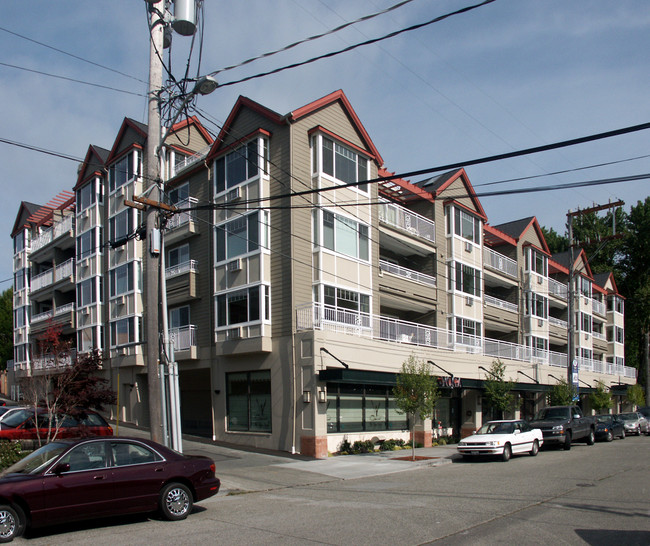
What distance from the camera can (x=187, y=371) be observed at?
30.4 metres

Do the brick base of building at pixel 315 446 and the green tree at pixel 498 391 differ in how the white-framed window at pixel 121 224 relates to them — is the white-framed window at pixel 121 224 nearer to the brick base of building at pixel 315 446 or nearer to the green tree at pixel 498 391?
the brick base of building at pixel 315 446

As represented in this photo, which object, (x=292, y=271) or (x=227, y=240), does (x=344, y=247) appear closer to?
(x=292, y=271)

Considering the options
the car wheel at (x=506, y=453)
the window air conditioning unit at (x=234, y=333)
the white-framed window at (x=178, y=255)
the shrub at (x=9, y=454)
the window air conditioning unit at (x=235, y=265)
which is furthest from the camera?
the white-framed window at (x=178, y=255)

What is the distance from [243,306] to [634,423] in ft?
87.3

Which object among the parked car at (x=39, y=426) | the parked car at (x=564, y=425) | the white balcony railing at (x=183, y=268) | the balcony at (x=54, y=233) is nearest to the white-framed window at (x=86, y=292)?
the balcony at (x=54, y=233)

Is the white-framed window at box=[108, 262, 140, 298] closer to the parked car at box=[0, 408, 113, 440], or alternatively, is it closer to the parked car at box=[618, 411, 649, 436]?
the parked car at box=[0, 408, 113, 440]

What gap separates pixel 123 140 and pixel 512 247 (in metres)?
25.0

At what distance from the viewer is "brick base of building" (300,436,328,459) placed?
21828 mm

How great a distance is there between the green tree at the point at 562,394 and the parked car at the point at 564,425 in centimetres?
537

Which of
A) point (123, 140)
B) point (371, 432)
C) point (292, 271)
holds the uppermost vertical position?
point (123, 140)

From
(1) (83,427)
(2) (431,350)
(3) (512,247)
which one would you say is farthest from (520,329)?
(1) (83,427)

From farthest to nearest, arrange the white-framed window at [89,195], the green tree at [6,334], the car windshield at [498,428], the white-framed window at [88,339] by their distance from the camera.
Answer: the green tree at [6,334], the white-framed window at [89,195], the white-framed window at [88,339], the car windshield at [498,428]

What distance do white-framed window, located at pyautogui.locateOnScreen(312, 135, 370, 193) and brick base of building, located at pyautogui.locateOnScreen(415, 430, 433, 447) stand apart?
10.8 m

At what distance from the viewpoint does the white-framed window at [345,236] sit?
24.8 metres
